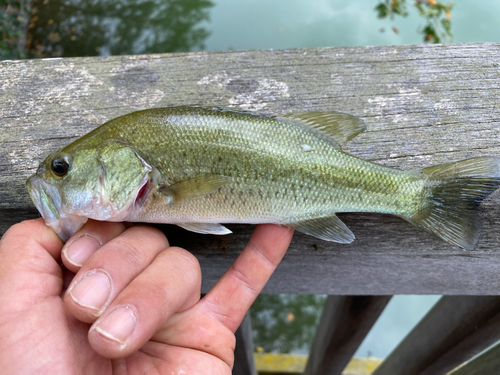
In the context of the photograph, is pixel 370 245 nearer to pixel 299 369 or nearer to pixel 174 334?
pixel 174 334

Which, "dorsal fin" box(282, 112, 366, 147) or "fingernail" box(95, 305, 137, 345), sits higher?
"dorsal fin" box(282, 112, 366, 147)

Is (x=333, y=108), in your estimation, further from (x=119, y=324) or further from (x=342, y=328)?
(x=342, y=328)

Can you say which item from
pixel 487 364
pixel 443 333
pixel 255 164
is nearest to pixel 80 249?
pixel 255 164

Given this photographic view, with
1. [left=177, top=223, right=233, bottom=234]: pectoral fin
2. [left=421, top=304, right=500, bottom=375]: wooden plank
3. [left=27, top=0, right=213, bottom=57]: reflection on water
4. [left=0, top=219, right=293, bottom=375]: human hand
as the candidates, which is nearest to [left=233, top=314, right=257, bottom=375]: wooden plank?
[left=0, top=219, right=293, bottom=375]: human hand

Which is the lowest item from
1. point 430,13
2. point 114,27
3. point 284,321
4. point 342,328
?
point 284,321

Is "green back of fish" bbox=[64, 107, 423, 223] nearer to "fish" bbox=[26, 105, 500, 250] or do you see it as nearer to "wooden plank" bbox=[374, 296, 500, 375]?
"fish" bbox=[26, 105, 500, 250]
